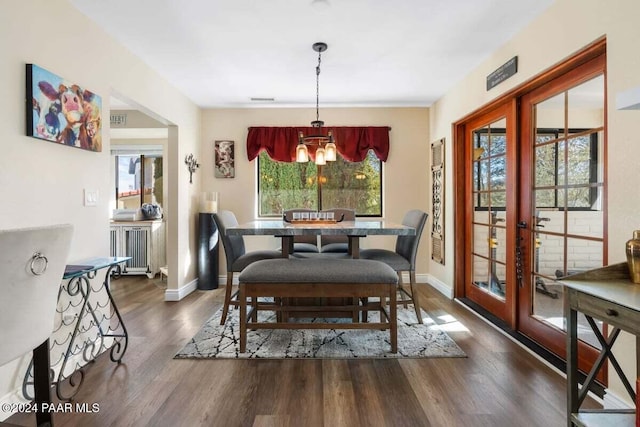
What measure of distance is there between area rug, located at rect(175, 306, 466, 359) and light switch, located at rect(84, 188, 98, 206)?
4.08 ft

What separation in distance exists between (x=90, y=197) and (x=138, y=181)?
3.57 m

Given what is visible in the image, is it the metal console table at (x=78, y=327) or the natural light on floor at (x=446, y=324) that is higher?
the metal console table at (x=78, y=327)

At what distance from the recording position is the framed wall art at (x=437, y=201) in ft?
13.8

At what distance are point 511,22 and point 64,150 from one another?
3.22 metres

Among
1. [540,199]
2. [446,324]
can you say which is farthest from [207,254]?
[540,199]

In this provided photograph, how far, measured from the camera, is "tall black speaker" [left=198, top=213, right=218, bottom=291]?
14.0 ft

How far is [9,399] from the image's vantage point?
1.75m

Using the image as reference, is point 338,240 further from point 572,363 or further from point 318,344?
point 572,363

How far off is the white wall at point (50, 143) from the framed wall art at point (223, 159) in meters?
1.39

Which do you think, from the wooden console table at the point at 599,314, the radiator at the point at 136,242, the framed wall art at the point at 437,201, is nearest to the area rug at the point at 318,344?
the wooden console table at the point at 599,314

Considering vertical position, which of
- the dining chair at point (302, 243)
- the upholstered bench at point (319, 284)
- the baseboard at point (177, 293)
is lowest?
the baseboard at point (177, 293)

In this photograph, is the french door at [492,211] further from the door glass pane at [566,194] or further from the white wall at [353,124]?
the white wall at [353,124]

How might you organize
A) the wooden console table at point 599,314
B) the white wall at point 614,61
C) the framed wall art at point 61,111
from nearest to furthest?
the wooden console table at point 599,314, the white wall at point 614,61, the framed wall art at point 61,111

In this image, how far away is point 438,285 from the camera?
14.1ft
